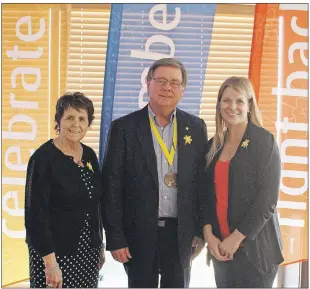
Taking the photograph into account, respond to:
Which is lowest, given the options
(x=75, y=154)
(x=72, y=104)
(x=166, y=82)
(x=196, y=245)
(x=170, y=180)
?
(x=196, y=245)

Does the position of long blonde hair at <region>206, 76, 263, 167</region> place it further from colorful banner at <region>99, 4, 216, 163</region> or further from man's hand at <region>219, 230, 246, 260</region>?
colorful banner at <region>99, 4, 216, 163</region>

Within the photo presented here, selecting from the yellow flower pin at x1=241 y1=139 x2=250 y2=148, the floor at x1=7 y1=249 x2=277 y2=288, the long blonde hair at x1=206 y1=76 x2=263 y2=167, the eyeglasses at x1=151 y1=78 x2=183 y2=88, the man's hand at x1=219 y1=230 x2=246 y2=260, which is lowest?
the floor at x1=7 y1=249 x2=277 y2=288

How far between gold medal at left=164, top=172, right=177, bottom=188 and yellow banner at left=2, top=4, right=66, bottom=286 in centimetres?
103

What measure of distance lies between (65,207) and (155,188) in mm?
503

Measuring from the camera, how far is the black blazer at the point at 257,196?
2.68 m

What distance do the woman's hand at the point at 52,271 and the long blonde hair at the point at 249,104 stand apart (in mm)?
978

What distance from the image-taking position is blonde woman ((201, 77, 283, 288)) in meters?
2.69

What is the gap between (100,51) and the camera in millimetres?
3482

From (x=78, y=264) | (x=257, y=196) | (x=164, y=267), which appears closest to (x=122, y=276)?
(x=164, y=267)

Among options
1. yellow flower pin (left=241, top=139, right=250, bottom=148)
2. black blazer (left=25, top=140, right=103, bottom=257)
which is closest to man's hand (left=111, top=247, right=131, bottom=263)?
black blazer (left=25, top=140, right=103, bottom=257)

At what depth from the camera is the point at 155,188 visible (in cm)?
282

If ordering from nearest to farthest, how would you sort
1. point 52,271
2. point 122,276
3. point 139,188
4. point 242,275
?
point 52,271 < point 242,275 < point 139,188 < point 122,276

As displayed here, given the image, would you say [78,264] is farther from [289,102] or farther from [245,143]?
[289,102]

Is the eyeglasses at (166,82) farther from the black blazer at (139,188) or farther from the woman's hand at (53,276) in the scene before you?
the woman's hand at (53,276)
